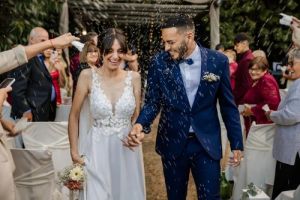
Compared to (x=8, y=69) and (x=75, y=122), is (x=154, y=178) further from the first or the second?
(x=8, y=69)

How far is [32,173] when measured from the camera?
5520mm

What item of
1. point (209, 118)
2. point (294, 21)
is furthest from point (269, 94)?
point (209, 118)

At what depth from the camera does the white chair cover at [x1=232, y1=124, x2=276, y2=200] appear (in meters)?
7.04

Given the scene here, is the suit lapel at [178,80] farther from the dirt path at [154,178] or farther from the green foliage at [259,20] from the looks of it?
the green foliage at [259,20]

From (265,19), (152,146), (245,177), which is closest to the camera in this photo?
(245,177)

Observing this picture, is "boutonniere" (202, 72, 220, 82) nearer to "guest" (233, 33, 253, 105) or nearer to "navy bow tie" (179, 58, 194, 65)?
"navy bow tie" (179, 58, 194, 65)

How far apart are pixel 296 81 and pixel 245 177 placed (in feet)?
4.77

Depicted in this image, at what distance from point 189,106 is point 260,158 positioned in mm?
2258

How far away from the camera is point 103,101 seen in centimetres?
560

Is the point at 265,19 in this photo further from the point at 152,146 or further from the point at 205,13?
the point at 152,146

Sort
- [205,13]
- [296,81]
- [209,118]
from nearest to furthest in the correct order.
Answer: [209,118]
[296,81]
[205,13]

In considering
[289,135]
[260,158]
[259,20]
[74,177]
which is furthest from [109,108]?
[259,20]

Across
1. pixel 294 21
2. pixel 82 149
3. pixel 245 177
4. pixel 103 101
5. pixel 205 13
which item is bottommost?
pixel 245 177

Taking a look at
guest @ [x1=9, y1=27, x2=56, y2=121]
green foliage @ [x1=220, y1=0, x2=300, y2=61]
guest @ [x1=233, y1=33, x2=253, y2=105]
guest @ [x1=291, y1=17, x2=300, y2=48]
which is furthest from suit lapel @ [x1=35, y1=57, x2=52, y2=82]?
green foliage @ [x1=220, y1=0, x2=300, y2=61]
